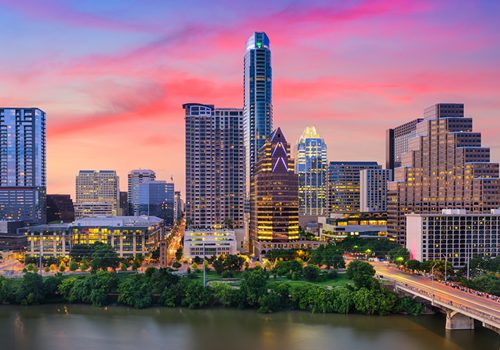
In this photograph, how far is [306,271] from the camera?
187 feet

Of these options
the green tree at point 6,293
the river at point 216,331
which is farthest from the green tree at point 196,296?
the green tree at point 6,293

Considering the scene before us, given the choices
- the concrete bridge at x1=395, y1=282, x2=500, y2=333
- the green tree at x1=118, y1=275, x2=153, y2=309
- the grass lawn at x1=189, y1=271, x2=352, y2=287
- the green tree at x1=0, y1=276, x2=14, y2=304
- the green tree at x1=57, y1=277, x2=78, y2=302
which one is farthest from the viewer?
the grass lawn at x1=189, y1=271, x2=352, y2=287

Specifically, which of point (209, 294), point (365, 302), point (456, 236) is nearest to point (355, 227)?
point (456, 236)

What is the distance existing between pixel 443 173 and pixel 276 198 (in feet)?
93.2

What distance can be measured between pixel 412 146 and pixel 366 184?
6190 cm

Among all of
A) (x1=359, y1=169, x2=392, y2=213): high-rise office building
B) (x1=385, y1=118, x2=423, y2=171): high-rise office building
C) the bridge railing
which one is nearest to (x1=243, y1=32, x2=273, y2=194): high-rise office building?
(x1=359, y1=169, x2=392, y2=213): high-rise office building

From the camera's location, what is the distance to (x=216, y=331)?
40.6m

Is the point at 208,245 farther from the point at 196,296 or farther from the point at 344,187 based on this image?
the point at 344,187

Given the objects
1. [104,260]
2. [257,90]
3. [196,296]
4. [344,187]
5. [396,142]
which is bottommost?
[196,296]

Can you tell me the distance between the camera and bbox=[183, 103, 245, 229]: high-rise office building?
11356cm

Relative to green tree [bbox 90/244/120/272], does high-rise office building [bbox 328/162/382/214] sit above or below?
above

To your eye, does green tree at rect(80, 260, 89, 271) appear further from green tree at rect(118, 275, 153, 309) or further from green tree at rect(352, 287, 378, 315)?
green tree at rect(352, 287, 378, 315)

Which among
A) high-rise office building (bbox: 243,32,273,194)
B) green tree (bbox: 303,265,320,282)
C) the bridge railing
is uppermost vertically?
high-rise office building (bbox: 243,32,273,194)

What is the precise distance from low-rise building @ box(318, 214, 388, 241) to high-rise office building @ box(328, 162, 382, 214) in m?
44.1
